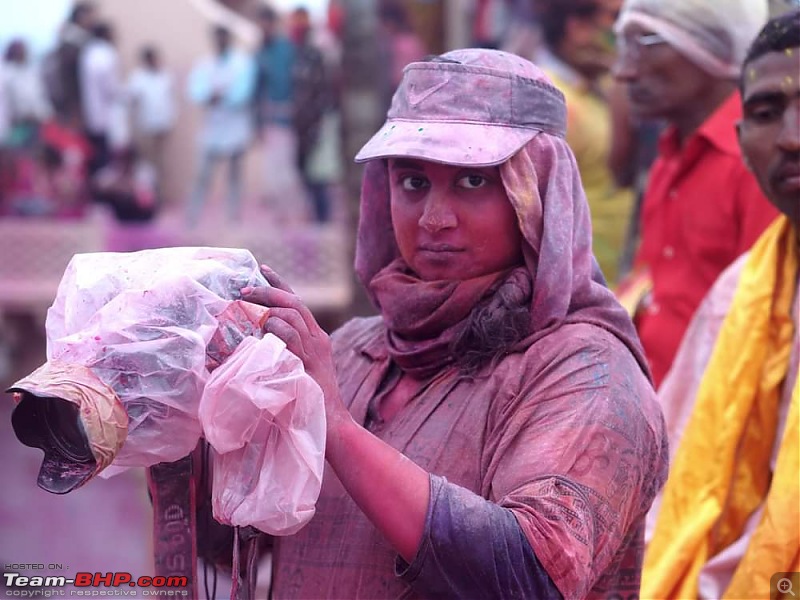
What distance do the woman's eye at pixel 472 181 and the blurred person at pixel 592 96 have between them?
3317 millimetres

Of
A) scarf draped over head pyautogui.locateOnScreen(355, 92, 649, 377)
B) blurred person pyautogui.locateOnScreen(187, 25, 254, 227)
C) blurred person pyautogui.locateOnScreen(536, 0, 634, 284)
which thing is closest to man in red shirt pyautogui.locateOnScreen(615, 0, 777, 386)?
blurred person pyautogui.locateOnScreen(536, 0, 634, 284)

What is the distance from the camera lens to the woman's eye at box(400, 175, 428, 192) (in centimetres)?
269

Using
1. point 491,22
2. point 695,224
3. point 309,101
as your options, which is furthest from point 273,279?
point 309,101

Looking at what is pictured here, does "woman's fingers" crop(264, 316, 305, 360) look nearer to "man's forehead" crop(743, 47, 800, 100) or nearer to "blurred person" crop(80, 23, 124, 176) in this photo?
"man's forehead" crop(743, 47, 800, 100)

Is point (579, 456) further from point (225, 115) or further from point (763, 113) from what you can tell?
point (225, 115)

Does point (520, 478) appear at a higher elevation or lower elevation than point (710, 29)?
lower

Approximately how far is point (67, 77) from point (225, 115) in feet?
8.38

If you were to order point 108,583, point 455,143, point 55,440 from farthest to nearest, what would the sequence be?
point 108,583 < point 455,143 < point 55,440

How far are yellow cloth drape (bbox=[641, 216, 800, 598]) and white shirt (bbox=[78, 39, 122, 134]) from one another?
46.7ft

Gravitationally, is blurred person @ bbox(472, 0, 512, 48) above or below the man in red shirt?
below

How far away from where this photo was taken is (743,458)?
345 centimetres

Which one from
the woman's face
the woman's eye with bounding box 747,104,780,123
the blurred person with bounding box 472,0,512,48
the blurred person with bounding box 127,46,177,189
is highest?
the woman's eye with bounding box 747,104,780,123

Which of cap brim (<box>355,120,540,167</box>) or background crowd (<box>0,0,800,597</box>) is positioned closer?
cap brim (<box>355,120,540,167</box>)

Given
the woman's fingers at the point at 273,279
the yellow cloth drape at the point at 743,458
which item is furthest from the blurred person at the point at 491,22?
the woman's fingers at the point at 273,279
